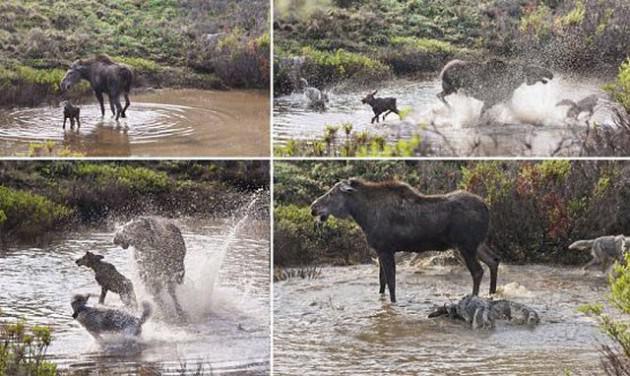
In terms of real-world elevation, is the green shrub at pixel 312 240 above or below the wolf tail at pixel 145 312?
above

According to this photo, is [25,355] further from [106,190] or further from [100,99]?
[100,99]

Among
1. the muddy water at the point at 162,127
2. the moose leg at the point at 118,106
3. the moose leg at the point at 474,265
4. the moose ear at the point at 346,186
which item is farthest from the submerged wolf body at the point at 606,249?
the moose leg at the point at 118,106

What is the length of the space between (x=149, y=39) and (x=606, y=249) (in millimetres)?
3834

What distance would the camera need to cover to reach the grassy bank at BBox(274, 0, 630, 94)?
850 centimetres

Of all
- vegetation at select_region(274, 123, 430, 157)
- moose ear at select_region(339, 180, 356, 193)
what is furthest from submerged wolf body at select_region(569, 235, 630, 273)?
moose ear at select_region(339, 180, 356, 193)

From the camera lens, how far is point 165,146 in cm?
817

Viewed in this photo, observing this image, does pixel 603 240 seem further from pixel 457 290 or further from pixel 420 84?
pixel 420 84

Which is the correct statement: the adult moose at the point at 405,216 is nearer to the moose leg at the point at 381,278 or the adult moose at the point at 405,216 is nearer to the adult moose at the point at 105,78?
the moose leg at the point at 381,278

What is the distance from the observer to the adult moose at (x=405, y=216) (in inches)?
311

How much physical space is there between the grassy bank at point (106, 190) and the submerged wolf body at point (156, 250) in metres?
0.17

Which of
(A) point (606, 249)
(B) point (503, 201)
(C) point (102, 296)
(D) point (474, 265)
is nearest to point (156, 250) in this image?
(C) point (102, 296)

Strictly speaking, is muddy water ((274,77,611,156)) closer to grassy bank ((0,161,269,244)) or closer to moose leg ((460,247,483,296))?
grassy bank ((0,161,269,244))

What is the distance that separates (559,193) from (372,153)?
1.46m

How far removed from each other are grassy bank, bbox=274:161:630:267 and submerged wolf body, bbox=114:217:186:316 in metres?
0.73
